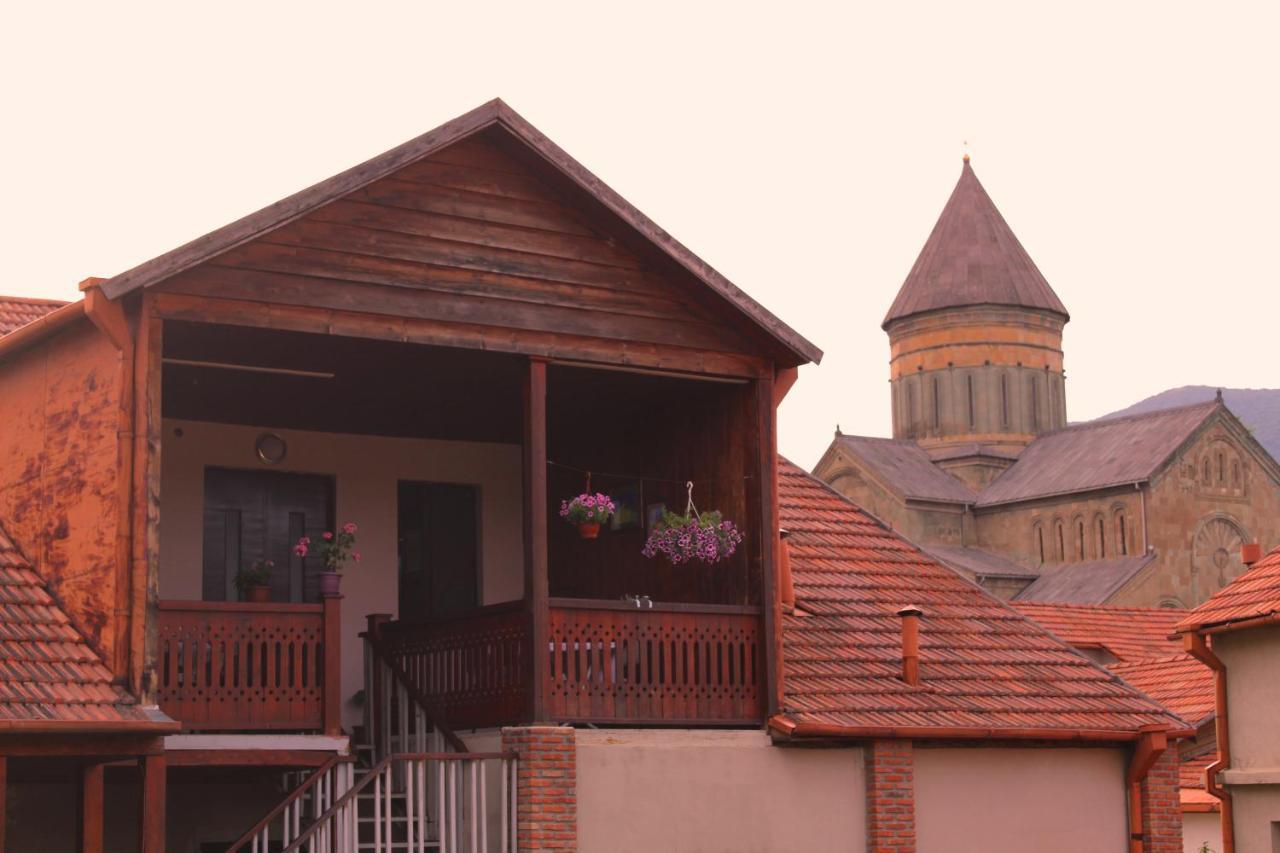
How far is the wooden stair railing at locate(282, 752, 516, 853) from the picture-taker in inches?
605

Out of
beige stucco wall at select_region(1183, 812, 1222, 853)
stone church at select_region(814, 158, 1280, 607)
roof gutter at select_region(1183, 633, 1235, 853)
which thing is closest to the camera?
roof gutter at select_region(1183, 633, 1235, 853)

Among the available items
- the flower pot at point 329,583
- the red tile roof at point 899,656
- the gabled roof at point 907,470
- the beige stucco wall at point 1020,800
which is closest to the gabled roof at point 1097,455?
the gabled roof at point 907,470

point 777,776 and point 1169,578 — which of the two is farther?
point 1169,578

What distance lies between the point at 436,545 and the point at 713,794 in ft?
14.7

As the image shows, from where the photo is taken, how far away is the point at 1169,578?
239ft

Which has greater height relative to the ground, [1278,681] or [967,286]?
[967,286]

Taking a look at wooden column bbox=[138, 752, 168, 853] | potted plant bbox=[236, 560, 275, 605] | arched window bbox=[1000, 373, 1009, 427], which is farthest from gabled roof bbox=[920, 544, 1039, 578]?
wooden column bbox=[138, 752, 168, 853]

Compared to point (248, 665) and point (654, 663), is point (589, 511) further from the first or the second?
point (248, 665)

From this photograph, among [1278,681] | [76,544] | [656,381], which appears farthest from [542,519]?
[1278,681]

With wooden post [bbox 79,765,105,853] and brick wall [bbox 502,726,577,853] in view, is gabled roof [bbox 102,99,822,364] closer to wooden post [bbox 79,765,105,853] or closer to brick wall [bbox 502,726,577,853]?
wooden post [bbox 79,765,105,853]

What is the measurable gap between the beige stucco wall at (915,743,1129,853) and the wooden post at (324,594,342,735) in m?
5.29

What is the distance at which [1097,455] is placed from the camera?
253 feet

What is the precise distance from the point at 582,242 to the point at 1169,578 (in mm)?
59268

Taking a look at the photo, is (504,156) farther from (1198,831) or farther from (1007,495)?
(1007,495)
